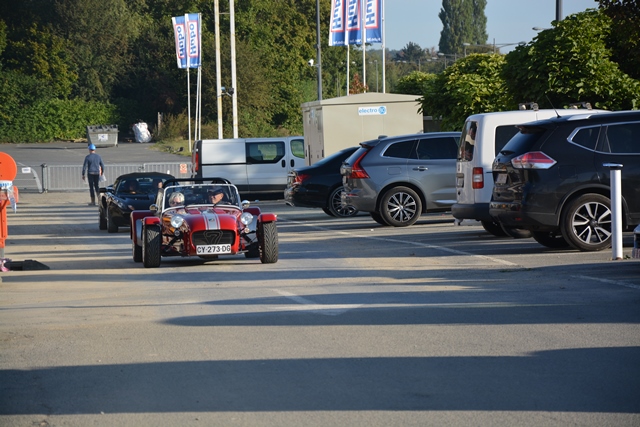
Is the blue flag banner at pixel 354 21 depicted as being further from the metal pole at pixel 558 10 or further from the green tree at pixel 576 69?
the green tree at pixel 576 69

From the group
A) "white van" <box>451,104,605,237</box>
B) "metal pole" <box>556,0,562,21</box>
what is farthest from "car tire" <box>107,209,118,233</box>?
"metal pole" <box>556,0,562,21</box>

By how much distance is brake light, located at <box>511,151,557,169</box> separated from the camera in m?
14.2

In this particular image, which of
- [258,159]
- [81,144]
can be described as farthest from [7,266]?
[81,144]

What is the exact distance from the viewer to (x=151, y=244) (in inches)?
590

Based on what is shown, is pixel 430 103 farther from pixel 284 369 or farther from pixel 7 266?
→ pixel 284 369

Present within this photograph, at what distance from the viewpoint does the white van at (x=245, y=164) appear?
32969 mm

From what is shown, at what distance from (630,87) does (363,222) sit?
6263mm

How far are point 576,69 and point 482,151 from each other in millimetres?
5686

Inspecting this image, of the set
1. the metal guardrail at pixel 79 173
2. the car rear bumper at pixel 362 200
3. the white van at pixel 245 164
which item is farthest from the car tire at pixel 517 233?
the metal guardrail at pixel 79 173

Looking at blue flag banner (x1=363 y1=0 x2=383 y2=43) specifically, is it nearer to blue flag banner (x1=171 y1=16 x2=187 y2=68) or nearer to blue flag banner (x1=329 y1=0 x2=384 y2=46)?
blue flag banner (x1=329 y1=0 x2=384 y2=46)

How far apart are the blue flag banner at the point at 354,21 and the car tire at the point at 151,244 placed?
3423 centimetres

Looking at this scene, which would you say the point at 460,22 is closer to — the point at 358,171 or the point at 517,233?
the point at 358,171

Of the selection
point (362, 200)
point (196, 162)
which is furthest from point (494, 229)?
point (196, 162)

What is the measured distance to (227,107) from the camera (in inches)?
3231
